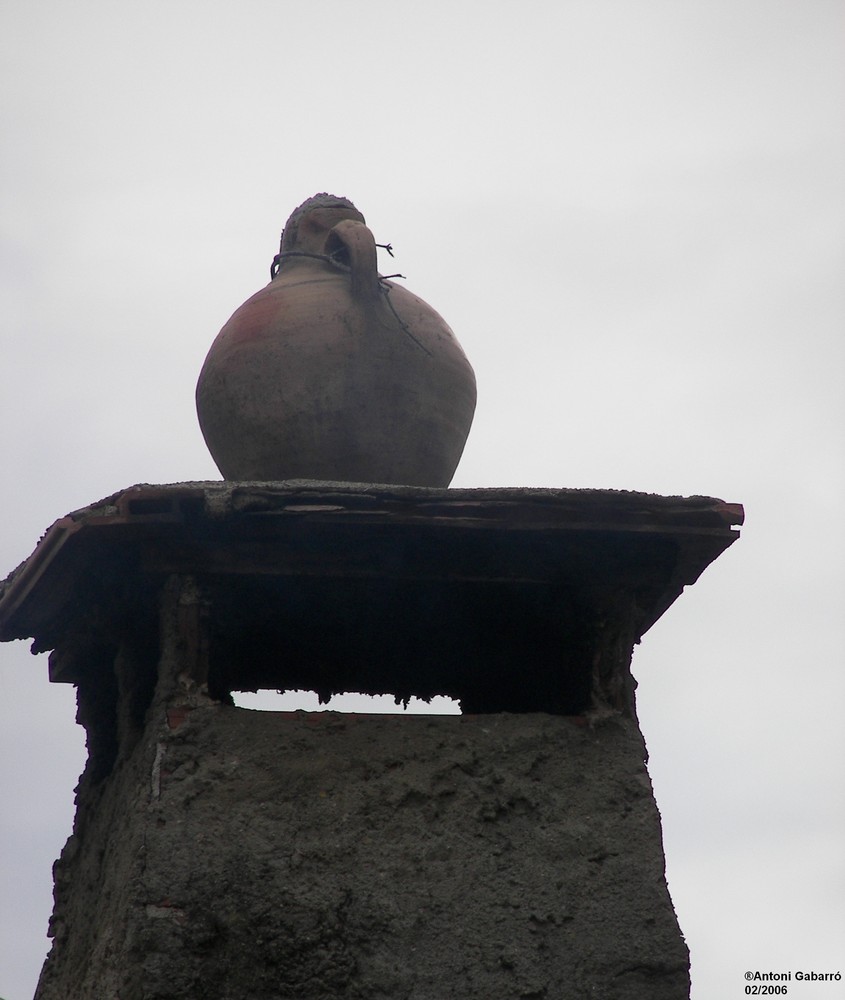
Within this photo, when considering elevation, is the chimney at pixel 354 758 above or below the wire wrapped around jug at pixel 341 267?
below

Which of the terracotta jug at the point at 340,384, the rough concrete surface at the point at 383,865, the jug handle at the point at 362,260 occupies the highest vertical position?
the jug handle at the point at 362,260

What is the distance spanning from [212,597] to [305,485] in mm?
588

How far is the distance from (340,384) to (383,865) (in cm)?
213

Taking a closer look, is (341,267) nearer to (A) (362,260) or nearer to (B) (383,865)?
(A) (362,260)

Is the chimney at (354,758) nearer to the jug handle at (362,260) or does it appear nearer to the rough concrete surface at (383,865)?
the rough concrete surface at (383,865)

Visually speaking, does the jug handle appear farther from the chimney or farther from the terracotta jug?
the chimney

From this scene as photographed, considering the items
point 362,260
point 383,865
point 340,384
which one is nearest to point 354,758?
point 383,865

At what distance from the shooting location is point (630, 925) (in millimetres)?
4805

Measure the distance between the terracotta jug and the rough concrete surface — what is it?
138 cm

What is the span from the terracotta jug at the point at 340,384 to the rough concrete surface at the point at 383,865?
1.38 metres

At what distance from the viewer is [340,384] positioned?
6.04 meters

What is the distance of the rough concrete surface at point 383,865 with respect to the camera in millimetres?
4574

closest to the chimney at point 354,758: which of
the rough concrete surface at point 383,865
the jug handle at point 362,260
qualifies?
the rough concrete surface at point 383,865

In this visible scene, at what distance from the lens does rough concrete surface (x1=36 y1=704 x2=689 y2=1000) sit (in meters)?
4.57
